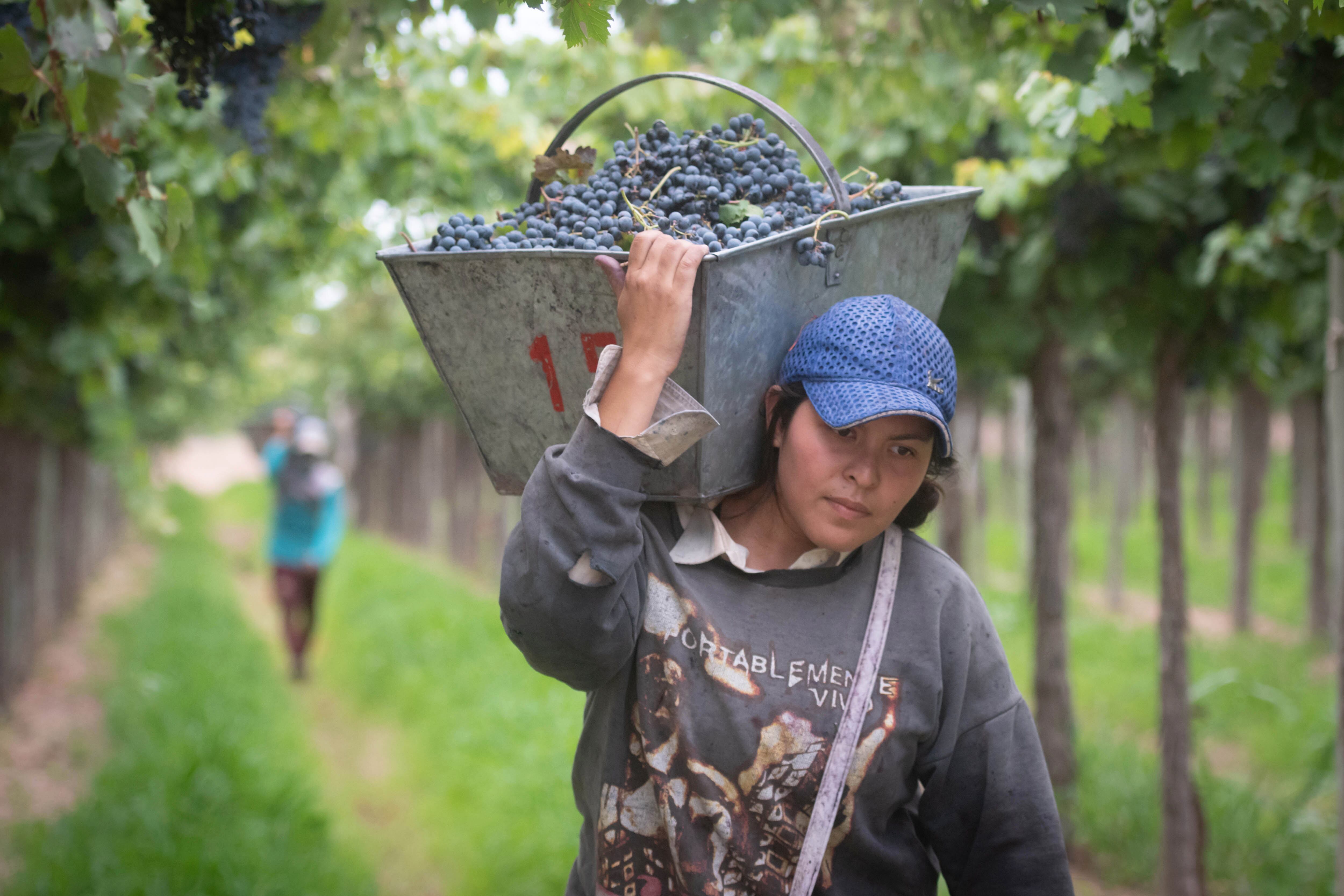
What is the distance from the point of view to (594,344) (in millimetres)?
1323

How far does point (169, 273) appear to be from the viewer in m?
4.72

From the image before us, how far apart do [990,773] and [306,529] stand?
7.23m

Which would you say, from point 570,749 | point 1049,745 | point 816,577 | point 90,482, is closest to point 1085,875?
point 1049,745

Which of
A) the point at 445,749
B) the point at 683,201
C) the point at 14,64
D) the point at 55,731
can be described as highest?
the point at 14,64

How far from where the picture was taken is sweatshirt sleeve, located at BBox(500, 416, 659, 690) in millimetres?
1189

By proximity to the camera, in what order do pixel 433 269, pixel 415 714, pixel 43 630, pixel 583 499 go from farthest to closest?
pixel 43 630 < pixel 415 714 < pixel 433 269 < pixel 583 499

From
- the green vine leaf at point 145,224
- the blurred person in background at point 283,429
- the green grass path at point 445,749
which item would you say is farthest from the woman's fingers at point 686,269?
the blurred person in background at point 283,429

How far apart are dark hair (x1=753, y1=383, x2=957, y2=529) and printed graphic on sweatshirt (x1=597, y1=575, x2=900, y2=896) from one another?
226mm

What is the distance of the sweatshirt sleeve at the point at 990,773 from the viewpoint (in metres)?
1.42

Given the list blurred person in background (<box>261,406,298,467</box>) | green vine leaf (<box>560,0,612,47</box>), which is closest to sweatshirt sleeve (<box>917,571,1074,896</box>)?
green vine leaf (<box>560,0,612,47</box>)

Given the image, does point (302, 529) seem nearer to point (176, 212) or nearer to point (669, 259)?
point (176, 212)

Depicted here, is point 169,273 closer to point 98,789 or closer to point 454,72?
point 454,72

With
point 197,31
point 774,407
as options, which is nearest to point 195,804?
point 197,31

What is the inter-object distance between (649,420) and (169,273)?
4.25 m
